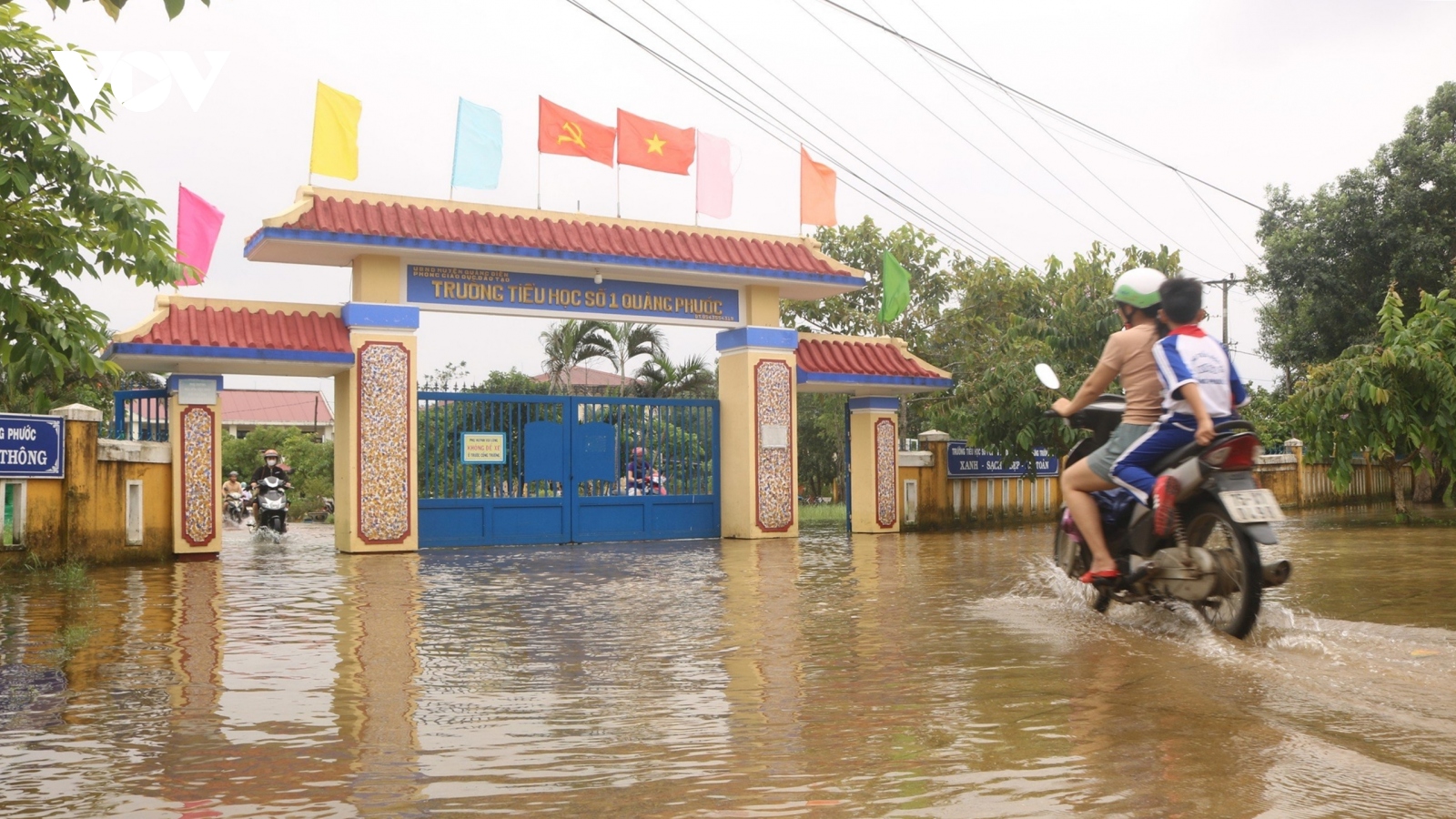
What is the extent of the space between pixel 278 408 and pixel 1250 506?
59975mm

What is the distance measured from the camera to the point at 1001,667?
517 cm

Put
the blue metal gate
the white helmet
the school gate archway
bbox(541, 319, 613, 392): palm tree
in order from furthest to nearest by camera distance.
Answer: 1. bbox(541, 319, 613, 392): palm tree
2. the blue metal gate
3. the school gate archway
4. the white helmet

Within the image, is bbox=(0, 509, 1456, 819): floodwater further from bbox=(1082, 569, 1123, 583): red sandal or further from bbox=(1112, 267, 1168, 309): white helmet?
bbox=(1112, 267, 1168, 309): white helmet

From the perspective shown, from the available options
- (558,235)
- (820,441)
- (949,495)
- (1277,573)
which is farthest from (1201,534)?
(820,441)

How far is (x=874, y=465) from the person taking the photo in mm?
18641

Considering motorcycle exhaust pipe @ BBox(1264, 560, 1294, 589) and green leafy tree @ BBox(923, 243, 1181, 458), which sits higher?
green leafy tree @ BBox(923, 243, 1181, 458)

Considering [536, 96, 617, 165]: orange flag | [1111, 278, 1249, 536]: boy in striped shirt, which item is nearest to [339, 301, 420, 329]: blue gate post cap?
[536, 96, 617, 165]: orange flag

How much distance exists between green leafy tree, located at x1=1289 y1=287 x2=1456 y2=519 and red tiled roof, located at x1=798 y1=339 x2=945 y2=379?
5301mm

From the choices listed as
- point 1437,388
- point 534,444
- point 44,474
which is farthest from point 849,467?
point 44,474

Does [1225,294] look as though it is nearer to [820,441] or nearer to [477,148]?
[820,441]

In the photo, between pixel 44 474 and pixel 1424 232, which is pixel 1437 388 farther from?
pixel 44 474

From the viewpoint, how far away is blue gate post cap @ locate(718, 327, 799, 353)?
56.5ft

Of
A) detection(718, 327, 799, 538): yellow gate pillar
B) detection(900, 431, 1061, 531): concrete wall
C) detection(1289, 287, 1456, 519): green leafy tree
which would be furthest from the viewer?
A: detection(900, 431, 1061, 531): concrete wall

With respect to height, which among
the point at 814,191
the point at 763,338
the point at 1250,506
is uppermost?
the point at 814,191
